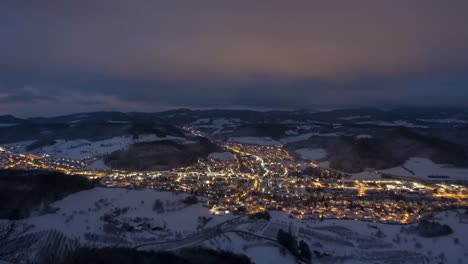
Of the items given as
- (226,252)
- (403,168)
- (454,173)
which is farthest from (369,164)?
(226,252)

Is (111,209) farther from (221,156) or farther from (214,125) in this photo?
(214,125)

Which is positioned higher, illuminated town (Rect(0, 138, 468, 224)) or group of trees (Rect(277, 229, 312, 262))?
group of trees (Rect(277, 229, 312, 262))

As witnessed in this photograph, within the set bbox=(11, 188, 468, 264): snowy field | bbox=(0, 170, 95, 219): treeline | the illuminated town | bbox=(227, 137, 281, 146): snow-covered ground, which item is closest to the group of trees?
bbox=(11, 188, 468, 264): snowy field

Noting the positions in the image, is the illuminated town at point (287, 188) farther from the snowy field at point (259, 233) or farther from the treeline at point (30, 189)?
the treeline at point (30, 189)

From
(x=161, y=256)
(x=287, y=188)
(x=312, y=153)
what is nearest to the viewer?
(x=161, y=256)

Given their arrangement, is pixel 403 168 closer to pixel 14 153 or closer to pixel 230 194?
pixel 230 194

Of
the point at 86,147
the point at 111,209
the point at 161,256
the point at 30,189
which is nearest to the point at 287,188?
the point at 111,209

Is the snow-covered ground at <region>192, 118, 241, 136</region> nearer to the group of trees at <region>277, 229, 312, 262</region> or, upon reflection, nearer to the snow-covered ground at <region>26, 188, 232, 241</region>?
the snow-covered ground at <region>26, 188, 232, 241</region>
